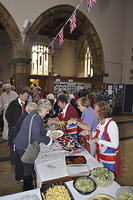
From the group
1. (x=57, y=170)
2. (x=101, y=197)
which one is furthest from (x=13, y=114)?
(x=101, y=197)

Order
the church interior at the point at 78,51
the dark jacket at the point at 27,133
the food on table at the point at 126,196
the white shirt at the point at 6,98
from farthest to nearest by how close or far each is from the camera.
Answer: the church interior at the point at 78,51 < the white shirt at the point at 6,98 < the dark jacket at the point at 27,133 < the food on table at the point at 126,196

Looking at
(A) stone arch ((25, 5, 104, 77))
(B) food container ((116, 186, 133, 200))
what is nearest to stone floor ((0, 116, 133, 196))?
(B) food container ((116, 186, 133, 200))

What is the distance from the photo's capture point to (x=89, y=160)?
191 cm

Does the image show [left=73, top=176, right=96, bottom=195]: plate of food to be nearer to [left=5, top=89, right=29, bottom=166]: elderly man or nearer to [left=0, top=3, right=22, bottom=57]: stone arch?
[left=5, top=89, right=29, bottom=166]: elderly man

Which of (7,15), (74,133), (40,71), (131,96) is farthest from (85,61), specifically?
(74,133)

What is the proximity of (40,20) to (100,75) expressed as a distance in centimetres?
472

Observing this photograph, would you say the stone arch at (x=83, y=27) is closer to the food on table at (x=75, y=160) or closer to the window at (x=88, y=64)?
the window at (x=88, y=64)

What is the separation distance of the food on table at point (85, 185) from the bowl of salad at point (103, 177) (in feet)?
0.20

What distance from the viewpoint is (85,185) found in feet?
4.49

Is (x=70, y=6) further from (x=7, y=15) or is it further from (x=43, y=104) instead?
(x=43, y=104)

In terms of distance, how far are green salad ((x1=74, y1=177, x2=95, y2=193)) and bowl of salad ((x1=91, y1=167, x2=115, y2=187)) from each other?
0.07 meters

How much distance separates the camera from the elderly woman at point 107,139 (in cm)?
192

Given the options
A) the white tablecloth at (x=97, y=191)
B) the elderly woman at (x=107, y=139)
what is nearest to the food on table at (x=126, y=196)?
the white tablecloth at (x=97, y=191)

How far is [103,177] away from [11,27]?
728cm
